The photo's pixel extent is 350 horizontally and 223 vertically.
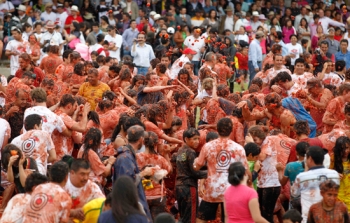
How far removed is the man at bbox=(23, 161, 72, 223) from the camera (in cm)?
774

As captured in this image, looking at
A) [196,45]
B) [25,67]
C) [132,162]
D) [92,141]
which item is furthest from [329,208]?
[196,45]

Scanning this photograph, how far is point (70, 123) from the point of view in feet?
35.2

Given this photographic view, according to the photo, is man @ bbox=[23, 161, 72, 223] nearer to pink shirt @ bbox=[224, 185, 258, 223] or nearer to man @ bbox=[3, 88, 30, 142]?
pink shirt @ bbox=[224, 185, 258, 223]

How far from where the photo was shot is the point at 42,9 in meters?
23.7

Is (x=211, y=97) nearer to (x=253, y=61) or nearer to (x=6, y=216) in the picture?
(x=6, y=216)

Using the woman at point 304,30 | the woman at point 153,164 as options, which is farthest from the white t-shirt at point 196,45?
the woman at point 153,164

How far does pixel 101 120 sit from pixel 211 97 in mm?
2214

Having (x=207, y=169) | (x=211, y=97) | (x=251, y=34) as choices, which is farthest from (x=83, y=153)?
(x=251, y=34)

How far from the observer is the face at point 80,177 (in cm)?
829

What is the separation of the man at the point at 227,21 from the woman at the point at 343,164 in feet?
48.4

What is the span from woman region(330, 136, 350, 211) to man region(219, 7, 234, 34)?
1476 centimetres

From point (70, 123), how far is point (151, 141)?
141 centimetres

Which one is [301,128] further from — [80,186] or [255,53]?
[255,53]

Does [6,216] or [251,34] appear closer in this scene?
[6,216]
